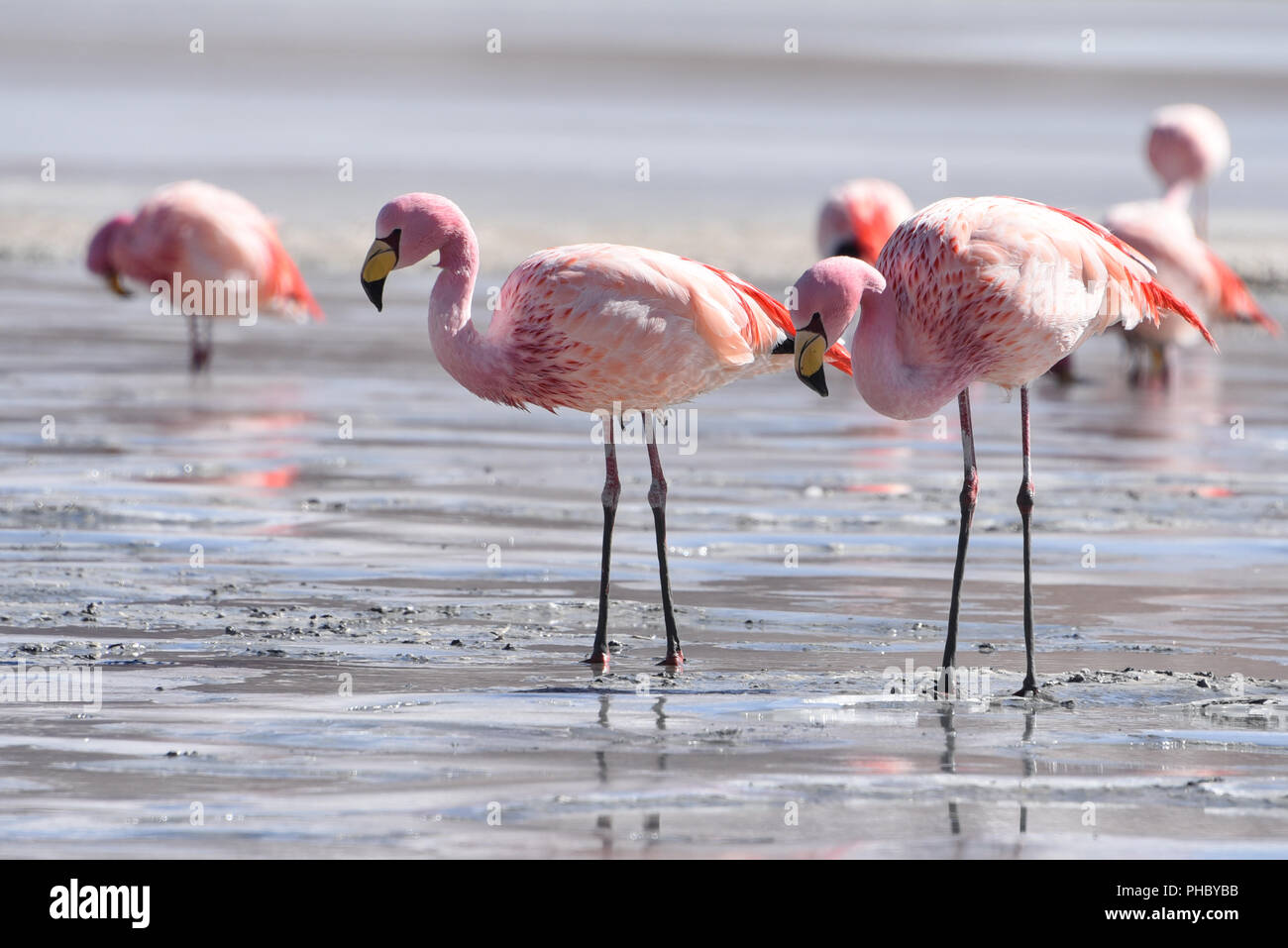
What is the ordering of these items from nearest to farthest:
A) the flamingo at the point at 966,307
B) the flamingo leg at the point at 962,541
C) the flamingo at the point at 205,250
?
the flamingo leg at the point at 962,541, the flamingo at the point at 966,307, the flamingo at the point at 205,250

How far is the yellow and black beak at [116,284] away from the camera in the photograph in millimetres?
18531

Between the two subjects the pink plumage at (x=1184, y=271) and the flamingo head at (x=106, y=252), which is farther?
the flamingo head at (x=106, y=252)

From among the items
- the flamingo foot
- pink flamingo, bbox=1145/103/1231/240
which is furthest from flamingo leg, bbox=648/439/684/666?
pink flamingo, bbox=1145/103/1231/240

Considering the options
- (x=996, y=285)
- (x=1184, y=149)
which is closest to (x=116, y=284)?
(x=1184, y=149)

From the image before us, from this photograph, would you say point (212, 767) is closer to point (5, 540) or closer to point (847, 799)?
point (847, 799)

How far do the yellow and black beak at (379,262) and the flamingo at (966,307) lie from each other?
1.48 metres

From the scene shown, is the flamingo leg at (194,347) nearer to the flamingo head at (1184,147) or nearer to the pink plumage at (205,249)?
the pink plumage at (205,249)

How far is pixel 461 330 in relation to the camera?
805cm

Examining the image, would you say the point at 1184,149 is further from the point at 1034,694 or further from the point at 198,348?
the point at 1034,694

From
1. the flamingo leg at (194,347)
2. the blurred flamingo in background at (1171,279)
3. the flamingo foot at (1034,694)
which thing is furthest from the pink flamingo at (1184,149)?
the flamingo foot at (1034,694)

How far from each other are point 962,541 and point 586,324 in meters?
1.48

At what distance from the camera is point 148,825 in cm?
549
